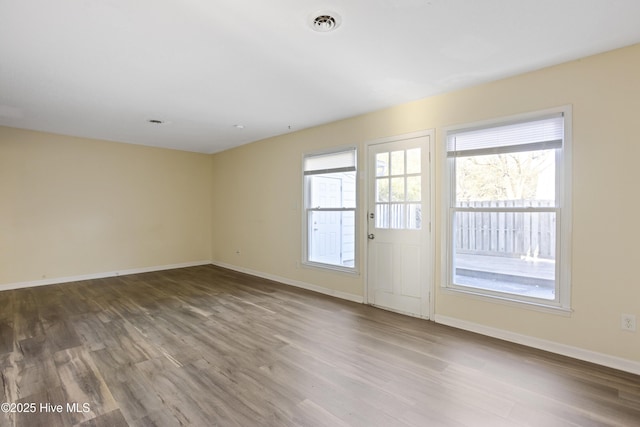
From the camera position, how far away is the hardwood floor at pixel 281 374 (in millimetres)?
1925

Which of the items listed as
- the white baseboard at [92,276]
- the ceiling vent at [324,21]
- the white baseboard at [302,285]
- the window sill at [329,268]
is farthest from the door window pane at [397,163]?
the white baseboard at [92,276]

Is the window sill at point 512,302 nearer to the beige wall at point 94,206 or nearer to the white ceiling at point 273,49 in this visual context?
the white ceiling at point 273,49

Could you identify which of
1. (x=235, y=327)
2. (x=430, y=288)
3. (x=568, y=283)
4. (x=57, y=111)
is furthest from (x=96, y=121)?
(x=568, y=283)

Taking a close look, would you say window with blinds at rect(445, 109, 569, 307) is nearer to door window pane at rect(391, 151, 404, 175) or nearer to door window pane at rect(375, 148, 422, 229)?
door window pane at rect(375, 148, 422, 229)

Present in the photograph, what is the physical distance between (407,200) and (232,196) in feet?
13.5

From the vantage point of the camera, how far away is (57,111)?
409cm

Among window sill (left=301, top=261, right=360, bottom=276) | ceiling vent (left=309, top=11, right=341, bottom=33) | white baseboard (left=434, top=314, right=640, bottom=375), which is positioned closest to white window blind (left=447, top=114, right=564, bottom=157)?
white baseboard (left=434, top=314, right=640, bottom=375)

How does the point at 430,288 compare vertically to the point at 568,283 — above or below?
below

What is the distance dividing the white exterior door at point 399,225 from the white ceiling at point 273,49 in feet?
2.20

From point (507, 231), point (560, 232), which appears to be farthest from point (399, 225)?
point (560, 232)

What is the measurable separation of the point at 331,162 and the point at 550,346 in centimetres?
338

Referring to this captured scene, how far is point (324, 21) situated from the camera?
2176 millimetres

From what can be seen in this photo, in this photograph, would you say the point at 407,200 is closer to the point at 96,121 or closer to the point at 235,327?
the point at 235,327

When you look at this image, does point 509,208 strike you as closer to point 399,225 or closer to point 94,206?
point 399,225
